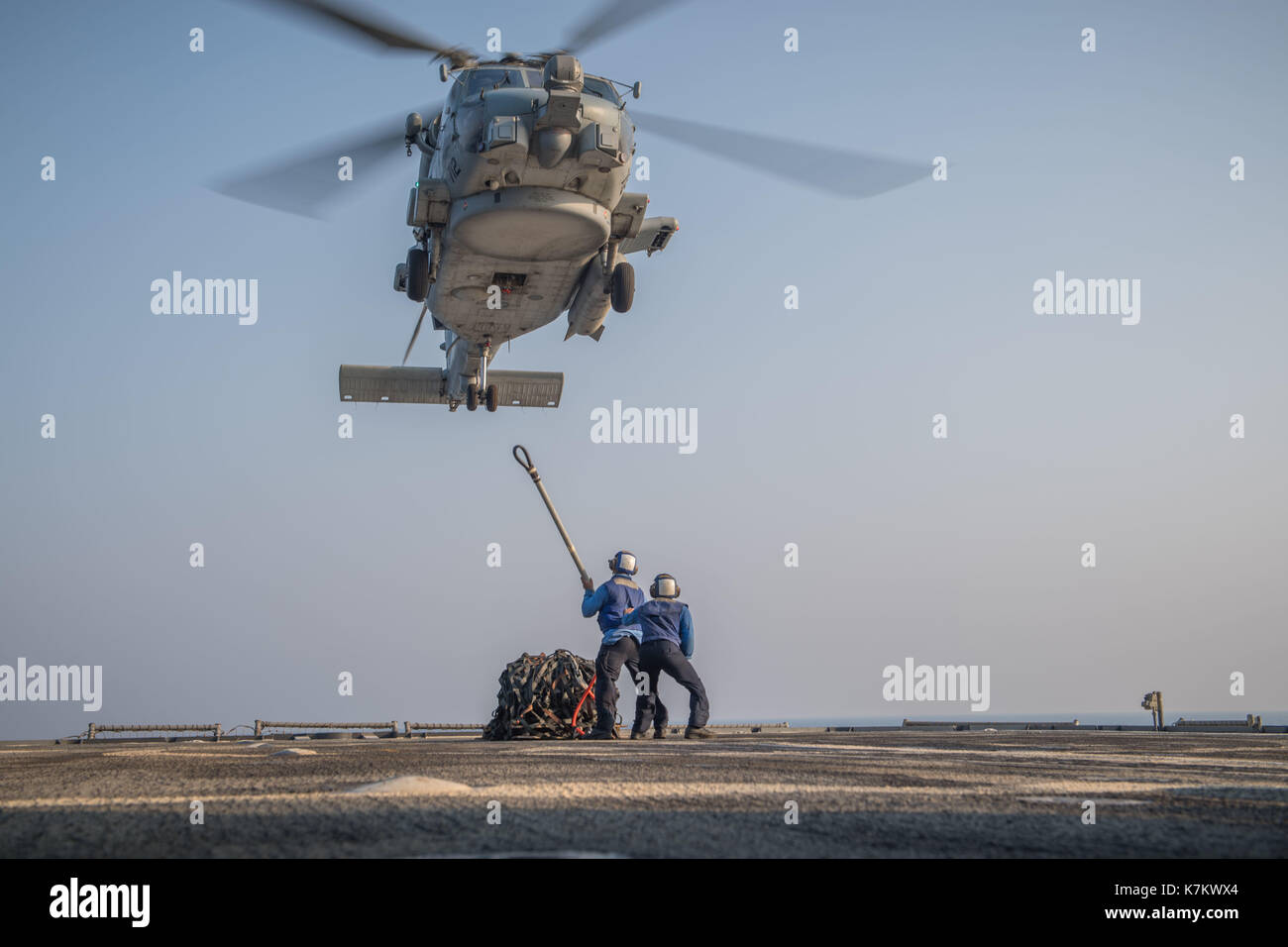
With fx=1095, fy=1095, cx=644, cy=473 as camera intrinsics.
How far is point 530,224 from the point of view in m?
14.6

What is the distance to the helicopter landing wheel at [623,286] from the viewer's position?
16.2 meters

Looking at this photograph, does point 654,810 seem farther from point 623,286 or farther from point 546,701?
point 623,286

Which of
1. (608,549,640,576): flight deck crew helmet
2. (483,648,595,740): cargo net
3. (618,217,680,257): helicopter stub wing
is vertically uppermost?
(618,217,680,257): helicopter stub wing

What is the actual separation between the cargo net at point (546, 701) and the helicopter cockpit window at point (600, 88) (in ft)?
24.4

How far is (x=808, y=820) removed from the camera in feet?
13.1

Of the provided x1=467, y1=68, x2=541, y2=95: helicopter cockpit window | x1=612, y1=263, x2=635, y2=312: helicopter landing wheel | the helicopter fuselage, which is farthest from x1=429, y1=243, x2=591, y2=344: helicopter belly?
x1=467, y1=68, x2=541, y2=95: helicopter cockpit window

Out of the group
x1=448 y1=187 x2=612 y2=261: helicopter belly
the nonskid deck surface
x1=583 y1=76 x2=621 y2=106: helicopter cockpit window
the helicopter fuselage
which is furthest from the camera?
x1=583 y1=76 x2=621 y2=106: helicopter cockpit window

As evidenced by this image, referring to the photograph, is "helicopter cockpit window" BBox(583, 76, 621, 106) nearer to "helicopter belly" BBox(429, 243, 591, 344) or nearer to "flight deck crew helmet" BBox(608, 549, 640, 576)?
"helicopter belly" BBox(429, 243, 591, 344)

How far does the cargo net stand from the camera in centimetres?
1282

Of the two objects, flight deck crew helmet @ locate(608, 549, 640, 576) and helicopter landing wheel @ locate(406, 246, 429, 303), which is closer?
flight deck crew helmet @ locate(608, 549, 640, 576)

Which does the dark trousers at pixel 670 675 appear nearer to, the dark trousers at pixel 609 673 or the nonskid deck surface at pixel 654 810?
the dark trousers at pixel 609 673

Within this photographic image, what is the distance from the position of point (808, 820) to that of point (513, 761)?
3.58 metres
